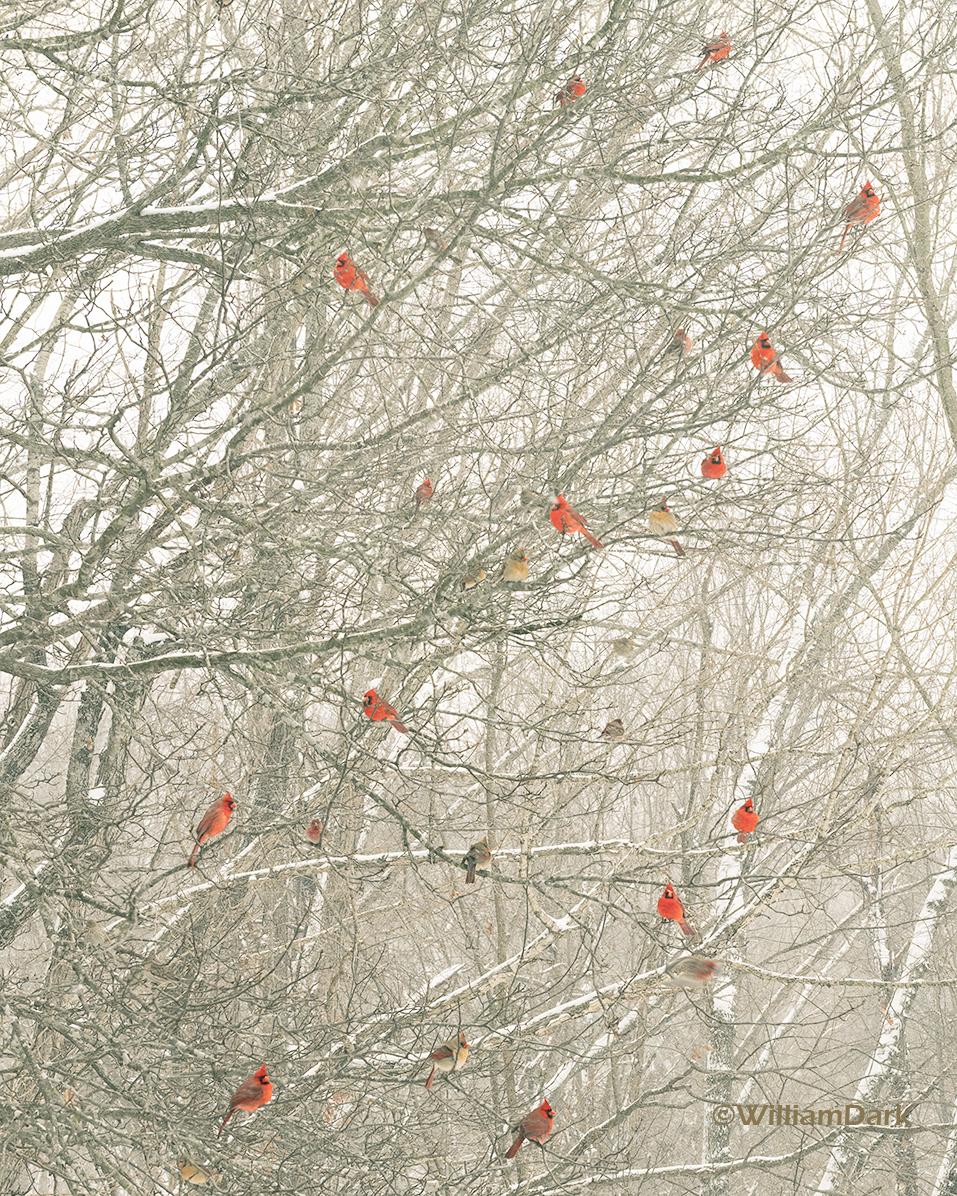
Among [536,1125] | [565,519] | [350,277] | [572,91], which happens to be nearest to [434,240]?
[350,277]

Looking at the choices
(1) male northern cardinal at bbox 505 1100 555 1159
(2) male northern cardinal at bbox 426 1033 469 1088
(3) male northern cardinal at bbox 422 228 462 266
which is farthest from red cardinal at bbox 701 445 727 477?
(1) male northern cardinal at bbox 505 1100 555 1159

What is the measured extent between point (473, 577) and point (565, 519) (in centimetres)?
42

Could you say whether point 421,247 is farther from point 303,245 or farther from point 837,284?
point 837,284

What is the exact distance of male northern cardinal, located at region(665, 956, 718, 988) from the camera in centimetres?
559

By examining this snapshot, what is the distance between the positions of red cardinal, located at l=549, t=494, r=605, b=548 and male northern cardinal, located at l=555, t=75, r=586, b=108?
5.96 feet

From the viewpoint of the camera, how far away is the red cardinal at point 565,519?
3832mm

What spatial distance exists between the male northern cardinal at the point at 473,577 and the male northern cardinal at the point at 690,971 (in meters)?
2.71

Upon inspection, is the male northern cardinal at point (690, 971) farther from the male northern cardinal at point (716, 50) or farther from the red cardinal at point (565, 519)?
the male northern cardinal at point (716, 50)

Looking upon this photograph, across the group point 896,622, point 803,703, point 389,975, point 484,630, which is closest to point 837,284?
point 896,622

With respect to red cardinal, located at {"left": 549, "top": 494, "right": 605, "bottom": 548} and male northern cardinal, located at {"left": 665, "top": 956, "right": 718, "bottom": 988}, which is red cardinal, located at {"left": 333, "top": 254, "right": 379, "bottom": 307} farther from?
male northern cardinal, located at {"left": 665, "top": 956, "right": 718, "bottom": 988}

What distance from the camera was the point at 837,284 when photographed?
7586 mm

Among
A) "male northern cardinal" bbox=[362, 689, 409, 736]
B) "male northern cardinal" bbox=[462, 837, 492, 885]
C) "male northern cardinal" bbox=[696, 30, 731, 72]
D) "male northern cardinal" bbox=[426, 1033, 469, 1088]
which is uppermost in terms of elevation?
"male northern cardinal" bbox=[696, 30, 731, 72]

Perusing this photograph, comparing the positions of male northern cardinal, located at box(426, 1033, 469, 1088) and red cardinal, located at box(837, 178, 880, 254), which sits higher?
red cardinal, located at box(837, 178, 880, 254)

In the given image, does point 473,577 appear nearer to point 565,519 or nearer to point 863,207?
point 565,519
